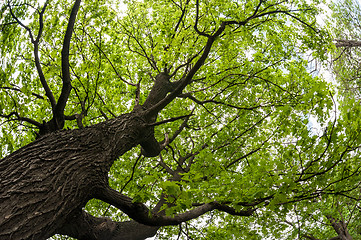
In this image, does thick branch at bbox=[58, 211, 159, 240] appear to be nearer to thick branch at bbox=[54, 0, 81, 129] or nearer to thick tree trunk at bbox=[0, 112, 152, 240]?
thick tree trunk at bbox=[0, 112, 152, 240]

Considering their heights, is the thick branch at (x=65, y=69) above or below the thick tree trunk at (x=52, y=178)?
above

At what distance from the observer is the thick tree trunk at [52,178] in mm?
2594

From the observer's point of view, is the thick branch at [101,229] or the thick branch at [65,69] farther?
the thick branch at [101,229]

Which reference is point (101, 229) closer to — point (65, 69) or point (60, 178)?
point (60, 178)

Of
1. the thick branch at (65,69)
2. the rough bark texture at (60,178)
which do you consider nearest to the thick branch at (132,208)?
the rough bark texture at (60,178)

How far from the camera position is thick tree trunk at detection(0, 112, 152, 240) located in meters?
2.59

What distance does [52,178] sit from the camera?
3014 millimetres

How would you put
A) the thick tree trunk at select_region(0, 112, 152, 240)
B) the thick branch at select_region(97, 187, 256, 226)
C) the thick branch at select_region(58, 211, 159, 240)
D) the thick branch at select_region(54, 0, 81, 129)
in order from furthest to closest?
the thick branch at select_region(58, 211, 159, 240)
the thick branch at select_region(97, 187, 256, 226)
the thick branch at select_region(54, 0, 81, 129)
the thick tree trunk at select_region(0, 112, 152, 240)

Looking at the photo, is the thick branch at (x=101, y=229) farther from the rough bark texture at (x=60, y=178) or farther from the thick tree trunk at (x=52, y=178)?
the thick tree trunk at (x=52, y=178)

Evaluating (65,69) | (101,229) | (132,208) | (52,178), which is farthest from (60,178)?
(101,229)

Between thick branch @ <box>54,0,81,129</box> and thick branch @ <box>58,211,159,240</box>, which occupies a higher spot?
thick branch @ <box>54,0,81,129</box>

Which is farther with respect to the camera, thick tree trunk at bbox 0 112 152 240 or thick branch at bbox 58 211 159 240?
thick branch at bbox 58 211 159 240

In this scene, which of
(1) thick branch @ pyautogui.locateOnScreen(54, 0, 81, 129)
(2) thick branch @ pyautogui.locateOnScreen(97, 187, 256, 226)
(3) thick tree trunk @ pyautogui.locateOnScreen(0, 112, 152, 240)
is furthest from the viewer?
(2) thick branch @ pyautogui.locateOnScreen(97, 187, 256, 226)

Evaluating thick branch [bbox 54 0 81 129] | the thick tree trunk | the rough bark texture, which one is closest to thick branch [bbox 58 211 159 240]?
the rough bark texture
